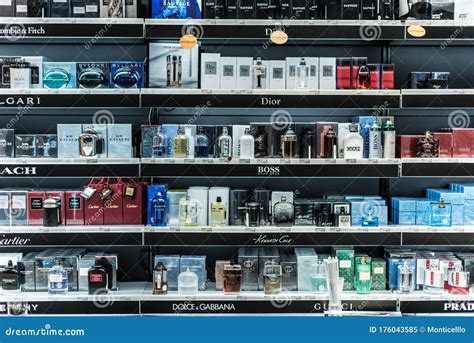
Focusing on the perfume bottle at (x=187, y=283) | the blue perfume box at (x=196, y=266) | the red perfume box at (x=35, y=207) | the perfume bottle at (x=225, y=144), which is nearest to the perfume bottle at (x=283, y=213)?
the perfume bottle at (x=225, y=144)

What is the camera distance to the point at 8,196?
4.55 meters

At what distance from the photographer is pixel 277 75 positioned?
4590mm

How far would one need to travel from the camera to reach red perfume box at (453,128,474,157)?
4609 mm

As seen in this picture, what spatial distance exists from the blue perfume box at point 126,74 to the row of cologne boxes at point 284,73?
0.50m

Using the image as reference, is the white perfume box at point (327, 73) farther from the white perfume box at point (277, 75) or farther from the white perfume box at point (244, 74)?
the white perfume box at point (244, 74)

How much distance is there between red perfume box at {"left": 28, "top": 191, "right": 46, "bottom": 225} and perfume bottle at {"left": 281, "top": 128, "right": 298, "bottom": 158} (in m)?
1.92

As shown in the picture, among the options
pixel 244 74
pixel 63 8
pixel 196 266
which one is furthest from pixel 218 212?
pixel 63 8

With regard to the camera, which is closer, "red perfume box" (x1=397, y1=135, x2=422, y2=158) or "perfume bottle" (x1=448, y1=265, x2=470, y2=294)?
"perfume bottle" (x1=448, y1=265, x2=470, y2=294)

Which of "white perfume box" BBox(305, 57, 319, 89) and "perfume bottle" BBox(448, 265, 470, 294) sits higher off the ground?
"white perfume box" BBox(305, 57, 319, 89)

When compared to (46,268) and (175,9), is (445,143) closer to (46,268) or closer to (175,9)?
(175,9)

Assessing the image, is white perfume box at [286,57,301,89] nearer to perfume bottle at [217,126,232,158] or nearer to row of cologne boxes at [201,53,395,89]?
row of cologne boxes at [201,53,395,89]

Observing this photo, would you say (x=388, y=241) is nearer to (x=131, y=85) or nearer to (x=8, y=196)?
(x=131, y=85)

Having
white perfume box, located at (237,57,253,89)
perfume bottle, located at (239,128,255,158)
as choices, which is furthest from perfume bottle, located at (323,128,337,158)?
white perfume box, located at (237,57,253,89)
